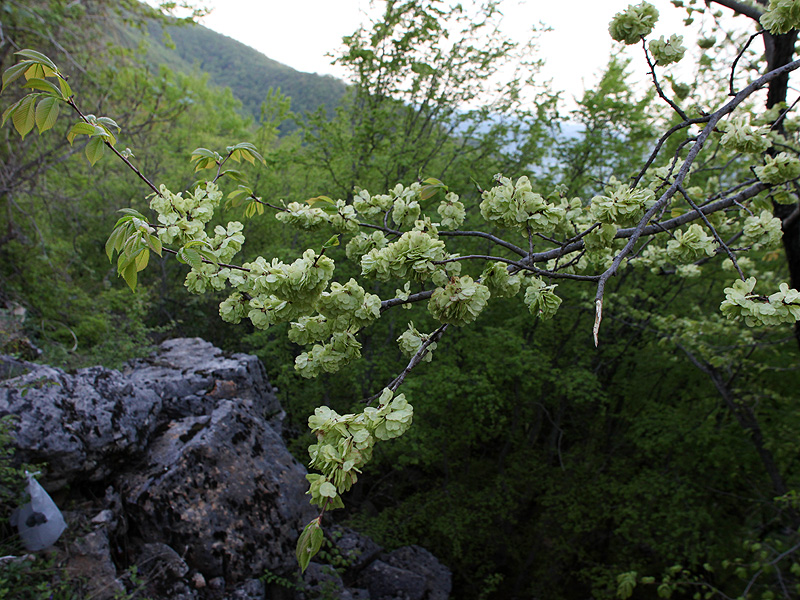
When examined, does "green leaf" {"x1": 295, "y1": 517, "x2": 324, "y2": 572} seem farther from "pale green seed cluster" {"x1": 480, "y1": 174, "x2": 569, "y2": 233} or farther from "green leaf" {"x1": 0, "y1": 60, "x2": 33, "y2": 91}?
"green leaf" {"x1": 0, "y1": 60, "x2": 33, "y2": 91}

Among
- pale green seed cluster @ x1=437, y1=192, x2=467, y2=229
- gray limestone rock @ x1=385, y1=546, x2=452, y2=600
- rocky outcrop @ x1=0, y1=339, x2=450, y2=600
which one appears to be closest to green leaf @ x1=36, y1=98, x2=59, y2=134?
pale green seed cluster @ x1=437, y1=192, x2=467, y2=229

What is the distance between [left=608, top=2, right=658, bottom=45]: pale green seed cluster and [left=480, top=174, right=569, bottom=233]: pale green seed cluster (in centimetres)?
94

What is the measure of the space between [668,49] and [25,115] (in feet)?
8.77

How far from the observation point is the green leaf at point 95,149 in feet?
4.68

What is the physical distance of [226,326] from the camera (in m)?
11.1

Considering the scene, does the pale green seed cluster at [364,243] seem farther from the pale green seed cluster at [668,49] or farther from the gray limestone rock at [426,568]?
the gray limestone rock at [426,568]

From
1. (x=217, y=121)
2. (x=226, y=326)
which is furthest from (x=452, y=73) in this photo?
(x=217, y=121)

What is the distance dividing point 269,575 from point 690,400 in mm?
7708

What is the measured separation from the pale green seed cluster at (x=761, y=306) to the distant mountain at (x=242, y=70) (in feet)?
112

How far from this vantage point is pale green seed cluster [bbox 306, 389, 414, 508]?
1246 millimetres

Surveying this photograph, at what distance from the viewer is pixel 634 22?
6.31 feet

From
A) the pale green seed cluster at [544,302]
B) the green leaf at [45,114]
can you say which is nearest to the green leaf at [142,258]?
the green leaf at [45,114]

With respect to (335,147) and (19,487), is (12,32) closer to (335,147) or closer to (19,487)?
(335,147)

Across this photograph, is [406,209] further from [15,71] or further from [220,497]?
[220,497]
